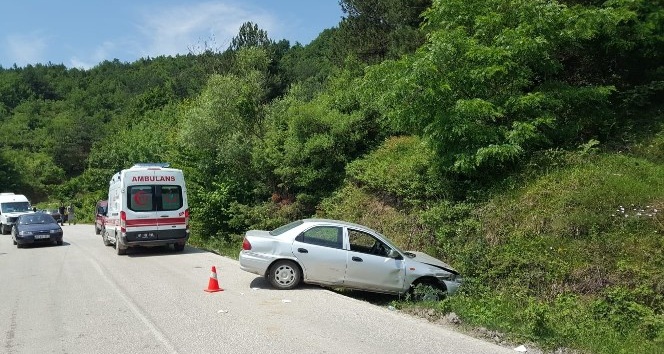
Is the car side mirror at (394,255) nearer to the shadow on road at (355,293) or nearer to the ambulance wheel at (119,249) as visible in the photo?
the shadow on road at (355,293)

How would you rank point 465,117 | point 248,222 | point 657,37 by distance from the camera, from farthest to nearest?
point 248,222 < point 657,37 < point 465,117

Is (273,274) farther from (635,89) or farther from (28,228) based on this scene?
(28,228)

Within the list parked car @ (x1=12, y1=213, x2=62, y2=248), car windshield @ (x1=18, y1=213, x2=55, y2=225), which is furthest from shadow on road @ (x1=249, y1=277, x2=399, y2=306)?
car windshield @ (x1=18, y1=213, x2=55, y2=225)

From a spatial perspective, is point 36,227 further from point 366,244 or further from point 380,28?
point 380,28

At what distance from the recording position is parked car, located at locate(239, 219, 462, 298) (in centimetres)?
1050

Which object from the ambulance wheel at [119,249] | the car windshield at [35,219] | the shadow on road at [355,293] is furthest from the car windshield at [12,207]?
the shadow on road at [355,293]

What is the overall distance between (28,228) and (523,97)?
2028 centimetres

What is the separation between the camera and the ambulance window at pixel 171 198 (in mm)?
17312

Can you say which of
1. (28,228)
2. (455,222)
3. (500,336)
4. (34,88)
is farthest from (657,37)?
(34,88)

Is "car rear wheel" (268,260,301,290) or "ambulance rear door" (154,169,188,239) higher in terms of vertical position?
"ambulance rear door" (154,169,188,239)

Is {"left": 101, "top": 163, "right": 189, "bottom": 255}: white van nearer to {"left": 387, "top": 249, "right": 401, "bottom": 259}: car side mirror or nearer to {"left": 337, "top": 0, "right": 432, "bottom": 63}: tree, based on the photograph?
{"left": 387, "top": 249, "right": 401, "bottom": 259}: car side mirror

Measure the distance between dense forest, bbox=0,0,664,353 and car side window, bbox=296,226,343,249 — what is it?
6.17 ft

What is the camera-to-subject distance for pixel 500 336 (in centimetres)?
782

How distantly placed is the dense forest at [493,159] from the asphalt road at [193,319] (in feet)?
5.43
